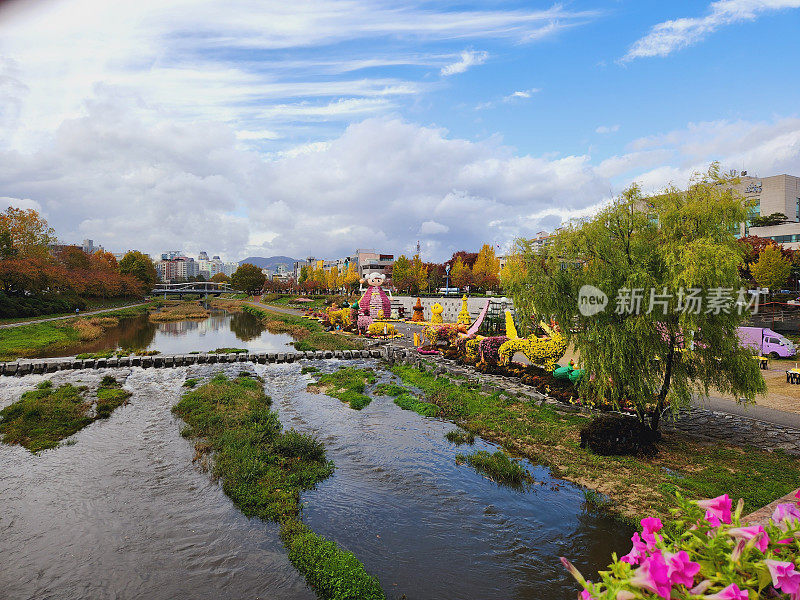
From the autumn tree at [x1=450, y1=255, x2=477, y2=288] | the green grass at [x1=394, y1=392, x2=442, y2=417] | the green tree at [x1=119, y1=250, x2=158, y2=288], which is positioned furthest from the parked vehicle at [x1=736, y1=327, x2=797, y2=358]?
the green tree at [x1=119, y1=250, x2=158, y2=288]

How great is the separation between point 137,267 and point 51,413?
242ft

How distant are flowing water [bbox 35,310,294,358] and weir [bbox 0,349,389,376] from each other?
547 centimetres

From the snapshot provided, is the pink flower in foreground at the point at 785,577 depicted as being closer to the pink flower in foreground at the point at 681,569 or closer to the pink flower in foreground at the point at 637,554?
the pink flower in foreground at the point at 681,569

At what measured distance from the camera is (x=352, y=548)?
7.55 meters

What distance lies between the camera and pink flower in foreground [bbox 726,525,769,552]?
168cm

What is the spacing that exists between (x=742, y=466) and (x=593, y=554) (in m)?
4.76

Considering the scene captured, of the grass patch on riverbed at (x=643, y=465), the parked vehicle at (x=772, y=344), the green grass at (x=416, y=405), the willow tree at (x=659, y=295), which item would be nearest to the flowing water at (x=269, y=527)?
the grass patch on riverbed at (x=643, y=465)

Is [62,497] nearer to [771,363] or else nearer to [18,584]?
[18,584]

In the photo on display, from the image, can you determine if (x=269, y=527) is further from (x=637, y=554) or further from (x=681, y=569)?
(x=681, y=569)

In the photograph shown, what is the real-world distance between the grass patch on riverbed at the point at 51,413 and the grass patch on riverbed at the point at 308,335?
44.6ft

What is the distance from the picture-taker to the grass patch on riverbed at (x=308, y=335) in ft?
97.2

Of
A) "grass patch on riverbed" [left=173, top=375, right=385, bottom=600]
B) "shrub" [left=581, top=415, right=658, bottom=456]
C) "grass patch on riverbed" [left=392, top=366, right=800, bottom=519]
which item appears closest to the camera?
"grass patch on riverbed" [left=173, top=375, right=385, bottom=600]

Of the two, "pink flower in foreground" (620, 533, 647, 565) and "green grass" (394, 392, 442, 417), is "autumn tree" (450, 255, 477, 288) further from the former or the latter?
"pink flower in foreground" (620, 533, 647, 565)

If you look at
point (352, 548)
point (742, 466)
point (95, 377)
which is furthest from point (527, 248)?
point (95, 377)
